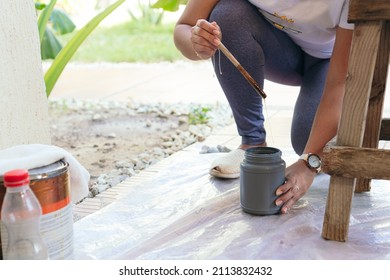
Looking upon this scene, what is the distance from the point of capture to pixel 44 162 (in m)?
1.17

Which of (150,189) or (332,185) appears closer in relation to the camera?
(332,185)

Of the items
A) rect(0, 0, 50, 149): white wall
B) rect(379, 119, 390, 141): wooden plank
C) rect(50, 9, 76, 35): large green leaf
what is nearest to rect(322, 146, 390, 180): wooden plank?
rect(379, 119, 390, 141): wooden plank

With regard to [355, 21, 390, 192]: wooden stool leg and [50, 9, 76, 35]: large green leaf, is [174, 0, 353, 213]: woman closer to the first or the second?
[355, 21, 390, 192]: wooden stool leg

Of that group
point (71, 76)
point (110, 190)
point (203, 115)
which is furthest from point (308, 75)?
point (71, 76)

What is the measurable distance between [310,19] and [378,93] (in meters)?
0.30

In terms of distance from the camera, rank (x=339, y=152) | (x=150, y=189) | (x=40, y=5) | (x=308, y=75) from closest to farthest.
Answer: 1. (x=339, y=152)
2. (x=150, y=189)
3. (x=308, y=75)
4. (x=40, y=5)

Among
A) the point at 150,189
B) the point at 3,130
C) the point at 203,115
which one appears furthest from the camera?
the point at 203,115

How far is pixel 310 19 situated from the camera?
5.39 feet

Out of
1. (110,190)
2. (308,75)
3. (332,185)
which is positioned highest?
(308,75)

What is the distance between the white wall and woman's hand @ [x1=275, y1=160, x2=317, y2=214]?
84cm

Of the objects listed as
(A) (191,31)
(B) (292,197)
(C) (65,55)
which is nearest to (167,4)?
(C) (65,55)
